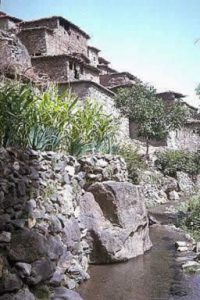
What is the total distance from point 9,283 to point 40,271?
68 cm

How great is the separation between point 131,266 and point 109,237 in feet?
2.69

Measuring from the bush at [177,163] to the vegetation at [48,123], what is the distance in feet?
55.2

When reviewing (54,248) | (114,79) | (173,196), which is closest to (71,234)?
(54,248)

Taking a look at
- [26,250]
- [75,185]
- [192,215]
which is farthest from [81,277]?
[192,215]

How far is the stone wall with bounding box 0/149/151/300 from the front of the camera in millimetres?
6391

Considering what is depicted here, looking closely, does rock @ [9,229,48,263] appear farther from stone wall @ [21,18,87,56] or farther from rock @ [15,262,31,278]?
stone wall @ [21,18,87,56]

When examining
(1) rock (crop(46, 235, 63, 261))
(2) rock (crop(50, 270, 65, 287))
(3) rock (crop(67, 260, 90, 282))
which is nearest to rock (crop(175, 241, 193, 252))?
(3) rock (crop(67, 260, 90, 282))

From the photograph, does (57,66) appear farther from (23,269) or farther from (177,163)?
(23,269)

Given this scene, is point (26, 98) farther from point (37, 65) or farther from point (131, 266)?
point (37, 65)

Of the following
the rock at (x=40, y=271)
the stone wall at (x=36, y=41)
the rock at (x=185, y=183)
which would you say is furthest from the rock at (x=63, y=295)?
the stone wall at (x=36, y=41)

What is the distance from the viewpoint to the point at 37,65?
29.4 metres

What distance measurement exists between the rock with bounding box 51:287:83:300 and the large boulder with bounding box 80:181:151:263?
2.41 meters

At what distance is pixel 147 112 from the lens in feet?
92.7

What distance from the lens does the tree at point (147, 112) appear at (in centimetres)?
2834
